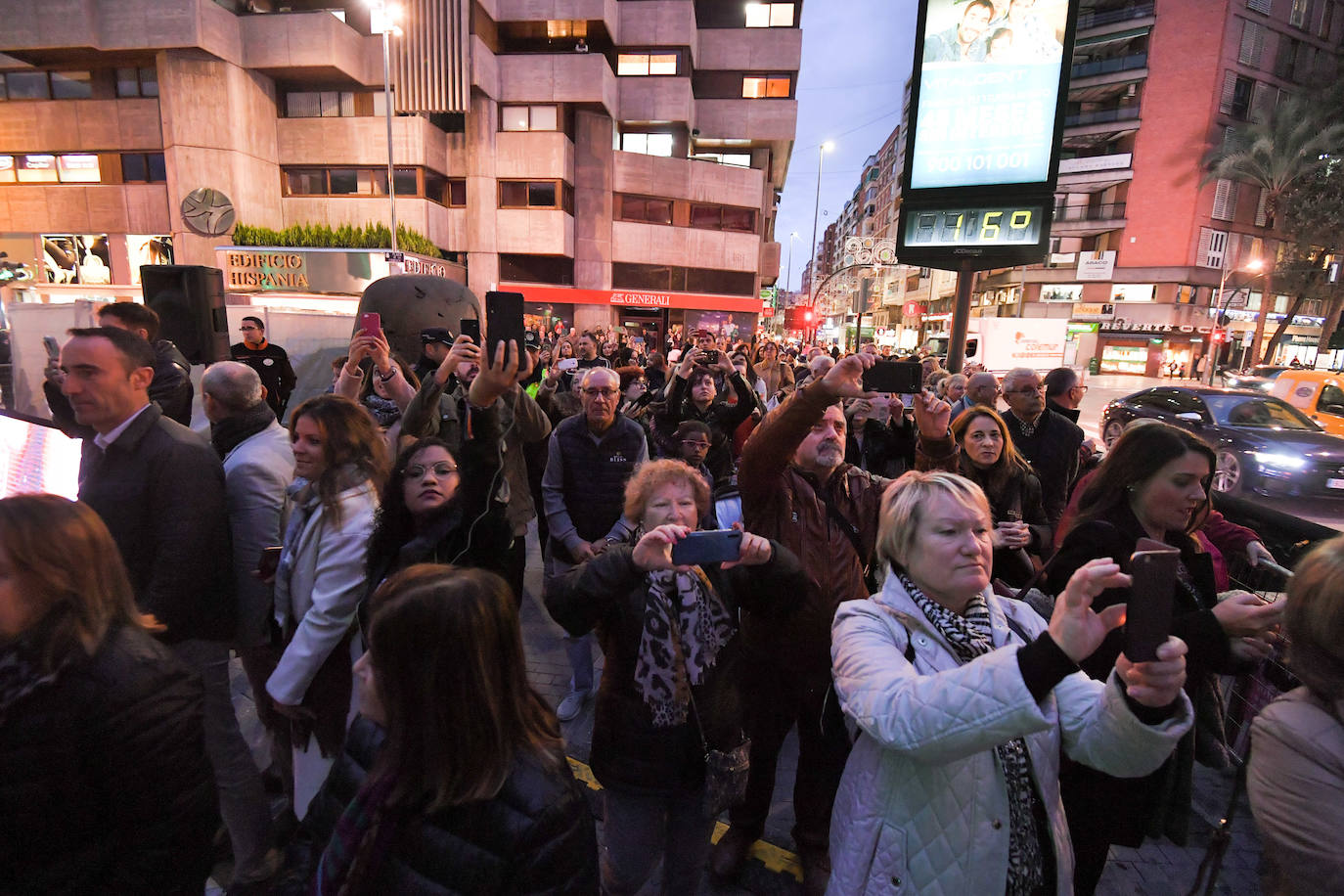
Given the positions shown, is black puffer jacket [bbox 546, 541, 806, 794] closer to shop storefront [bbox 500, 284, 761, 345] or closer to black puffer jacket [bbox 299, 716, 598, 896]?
black puffer jacket [bbox 299, 716, 598, 896]

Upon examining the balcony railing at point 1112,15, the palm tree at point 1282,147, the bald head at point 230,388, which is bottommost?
the bald head at point 230,388

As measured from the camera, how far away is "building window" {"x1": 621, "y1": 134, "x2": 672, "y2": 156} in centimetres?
3066

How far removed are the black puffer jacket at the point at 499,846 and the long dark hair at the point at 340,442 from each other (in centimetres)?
145

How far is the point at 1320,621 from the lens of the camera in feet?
5.08

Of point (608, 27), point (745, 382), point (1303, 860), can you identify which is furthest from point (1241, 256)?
point (1303, 860)

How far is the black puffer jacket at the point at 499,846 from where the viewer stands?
131cm

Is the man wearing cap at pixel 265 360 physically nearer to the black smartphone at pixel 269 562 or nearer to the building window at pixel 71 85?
the black smartphone at pixel 269 562

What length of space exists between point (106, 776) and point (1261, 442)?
13647mm

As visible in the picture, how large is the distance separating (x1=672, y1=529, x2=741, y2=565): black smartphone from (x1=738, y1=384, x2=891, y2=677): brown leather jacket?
3.03ft

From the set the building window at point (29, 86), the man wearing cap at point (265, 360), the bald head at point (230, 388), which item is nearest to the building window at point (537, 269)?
the building window at point (29, 86)

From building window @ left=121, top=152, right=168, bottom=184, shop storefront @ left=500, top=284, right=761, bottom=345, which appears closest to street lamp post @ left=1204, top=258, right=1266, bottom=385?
shop storefront @ left=500, top=284, right=761, bottom=345

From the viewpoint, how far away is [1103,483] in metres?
2.58

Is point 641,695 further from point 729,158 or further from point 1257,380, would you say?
point 729,158

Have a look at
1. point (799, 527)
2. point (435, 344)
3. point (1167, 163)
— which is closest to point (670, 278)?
point (435, 344)
